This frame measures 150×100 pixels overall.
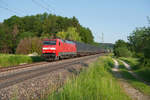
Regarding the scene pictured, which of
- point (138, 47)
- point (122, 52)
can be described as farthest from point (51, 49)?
point (122, 52)

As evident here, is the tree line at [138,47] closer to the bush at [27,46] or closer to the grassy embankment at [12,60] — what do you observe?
the grassy embankment at [12,60]

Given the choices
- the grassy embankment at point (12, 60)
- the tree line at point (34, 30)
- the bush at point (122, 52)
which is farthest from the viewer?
the tree line at point (34, 30)

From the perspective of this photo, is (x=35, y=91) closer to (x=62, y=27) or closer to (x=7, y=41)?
(x=7, y=41)

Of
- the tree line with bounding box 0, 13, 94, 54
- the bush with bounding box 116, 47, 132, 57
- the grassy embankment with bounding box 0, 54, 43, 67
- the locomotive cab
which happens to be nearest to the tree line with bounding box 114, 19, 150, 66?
the bush with bounding box 116, 47, 132, 57

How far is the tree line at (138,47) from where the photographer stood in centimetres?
1705

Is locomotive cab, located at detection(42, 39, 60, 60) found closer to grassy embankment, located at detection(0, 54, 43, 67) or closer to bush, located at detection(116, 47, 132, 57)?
grassy embankment, located at detection(0, 54, 43, 67)

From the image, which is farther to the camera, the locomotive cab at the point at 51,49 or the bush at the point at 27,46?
the bush at the point at 27,46

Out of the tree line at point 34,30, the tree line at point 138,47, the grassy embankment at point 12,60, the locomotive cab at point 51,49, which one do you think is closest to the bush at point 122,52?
the tree line at point 138,47

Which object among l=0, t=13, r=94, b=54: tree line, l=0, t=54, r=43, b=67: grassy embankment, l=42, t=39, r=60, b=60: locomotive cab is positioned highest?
l=0, t=13, r=94, b=54: tree line

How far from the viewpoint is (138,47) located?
25656 millimetres

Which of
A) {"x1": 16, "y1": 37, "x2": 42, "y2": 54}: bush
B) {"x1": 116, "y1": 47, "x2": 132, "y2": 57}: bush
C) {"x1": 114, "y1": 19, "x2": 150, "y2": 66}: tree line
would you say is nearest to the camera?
{"x1": 114, "y1": 19, "x2": 150, "y2": 66}: tree line

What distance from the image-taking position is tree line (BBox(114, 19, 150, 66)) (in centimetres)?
1705

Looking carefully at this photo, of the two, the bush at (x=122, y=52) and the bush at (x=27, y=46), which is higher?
the bush at (x=27, y=46)

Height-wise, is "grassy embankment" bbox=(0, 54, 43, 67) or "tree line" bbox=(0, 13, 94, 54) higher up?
"tree line" bbox=(0, 13, 94, 54)
